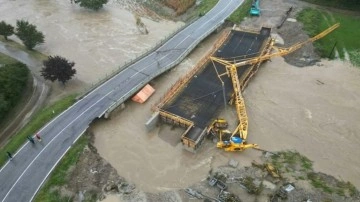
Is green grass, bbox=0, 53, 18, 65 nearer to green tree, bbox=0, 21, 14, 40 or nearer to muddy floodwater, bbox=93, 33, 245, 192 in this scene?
green tree, bbox=0, 21, 14, 40

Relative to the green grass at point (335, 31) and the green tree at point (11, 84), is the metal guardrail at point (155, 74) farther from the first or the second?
the green grass at point (335, 31)

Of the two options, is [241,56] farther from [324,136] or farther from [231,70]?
[324,136]

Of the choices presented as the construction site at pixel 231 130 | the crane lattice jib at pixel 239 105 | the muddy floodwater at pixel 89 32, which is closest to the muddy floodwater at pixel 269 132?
the construction site at pixel 231 130

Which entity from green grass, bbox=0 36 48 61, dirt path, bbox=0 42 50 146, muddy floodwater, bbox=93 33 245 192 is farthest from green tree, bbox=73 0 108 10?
muddy floodwater, bbox=93 33 245 192

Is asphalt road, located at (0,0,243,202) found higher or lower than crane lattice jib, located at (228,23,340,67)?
lower

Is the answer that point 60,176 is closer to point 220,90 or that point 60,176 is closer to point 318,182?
point 220,90

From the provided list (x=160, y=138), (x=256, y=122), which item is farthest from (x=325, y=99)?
(x=160, y=138)

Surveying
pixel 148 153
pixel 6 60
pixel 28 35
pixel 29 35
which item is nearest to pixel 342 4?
pixel 148 153
